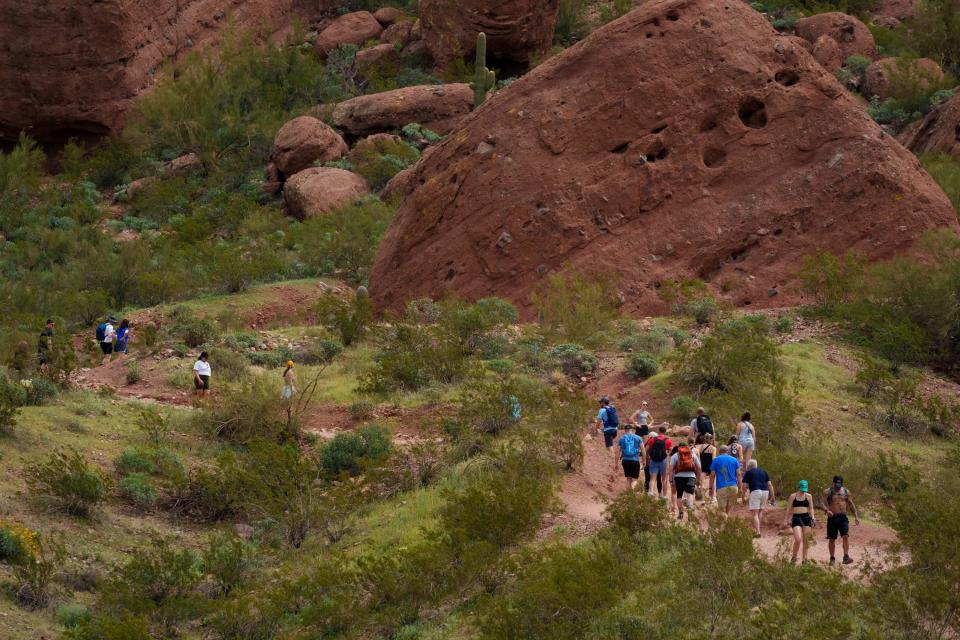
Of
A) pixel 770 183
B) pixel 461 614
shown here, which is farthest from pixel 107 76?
pixel 461 614

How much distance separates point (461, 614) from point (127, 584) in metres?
3.29

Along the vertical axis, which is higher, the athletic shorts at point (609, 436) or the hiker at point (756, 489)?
the hiker at point (756, 489)

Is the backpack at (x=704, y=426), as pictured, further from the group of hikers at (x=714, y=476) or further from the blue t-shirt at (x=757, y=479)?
the blue t-shirt at (x=757, y=479)

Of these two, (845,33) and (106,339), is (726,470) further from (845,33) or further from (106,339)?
(845,33)

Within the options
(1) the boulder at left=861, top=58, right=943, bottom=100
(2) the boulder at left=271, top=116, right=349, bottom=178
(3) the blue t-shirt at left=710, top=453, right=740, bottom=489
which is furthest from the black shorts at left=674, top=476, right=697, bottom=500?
Answer: (1) the boulder at left=861, top=58, right=943, bottom=100

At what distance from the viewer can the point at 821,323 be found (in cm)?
2252

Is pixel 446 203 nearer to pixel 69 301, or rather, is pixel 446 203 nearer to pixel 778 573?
pixel 69 301

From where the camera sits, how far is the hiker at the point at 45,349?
1976 cm

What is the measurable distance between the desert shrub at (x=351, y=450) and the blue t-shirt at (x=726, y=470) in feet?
14.7

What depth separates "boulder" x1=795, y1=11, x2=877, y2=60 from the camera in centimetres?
4366

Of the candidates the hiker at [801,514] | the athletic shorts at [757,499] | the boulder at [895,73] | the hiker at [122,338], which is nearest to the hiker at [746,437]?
the athletic shorts at [757,499]

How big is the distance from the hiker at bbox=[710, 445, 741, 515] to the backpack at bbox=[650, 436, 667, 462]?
0.54 m

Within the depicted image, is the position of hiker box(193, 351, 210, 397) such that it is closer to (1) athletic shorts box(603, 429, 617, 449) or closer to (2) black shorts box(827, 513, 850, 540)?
(1) athletic shorts box(603, 429, 617, 449)

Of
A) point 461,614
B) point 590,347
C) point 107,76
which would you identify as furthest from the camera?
point 107,76
